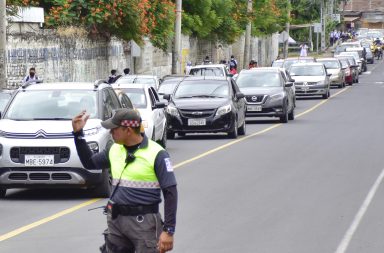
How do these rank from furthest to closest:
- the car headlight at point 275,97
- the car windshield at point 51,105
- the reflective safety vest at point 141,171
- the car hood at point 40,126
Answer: the car headlight at point 275,97 < the car windshield at point 51,105 < the car hood at point 40,126 < the reflective safety vest at point 141,171

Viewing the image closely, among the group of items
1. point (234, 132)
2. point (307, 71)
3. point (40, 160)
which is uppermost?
point (40, 160)

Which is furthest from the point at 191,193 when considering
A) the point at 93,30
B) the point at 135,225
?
the point at 93,30

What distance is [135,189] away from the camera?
24.5ft

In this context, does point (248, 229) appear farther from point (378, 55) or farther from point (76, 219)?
point (378, 55)

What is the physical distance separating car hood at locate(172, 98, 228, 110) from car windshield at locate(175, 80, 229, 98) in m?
0.40

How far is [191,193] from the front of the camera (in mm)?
15984

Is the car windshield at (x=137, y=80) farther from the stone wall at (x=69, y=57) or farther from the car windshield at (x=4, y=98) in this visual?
the car windshield at (x=4, y=98)

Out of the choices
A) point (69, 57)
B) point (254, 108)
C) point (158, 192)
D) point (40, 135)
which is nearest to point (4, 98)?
point (40, 135)

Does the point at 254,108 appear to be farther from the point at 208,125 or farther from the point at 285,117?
the point at 208,125

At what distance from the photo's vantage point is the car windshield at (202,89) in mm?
27891

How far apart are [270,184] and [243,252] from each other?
6.12 m

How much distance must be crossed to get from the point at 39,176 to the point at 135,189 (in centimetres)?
792

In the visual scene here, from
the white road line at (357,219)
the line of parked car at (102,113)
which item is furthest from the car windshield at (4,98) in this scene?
the white road line at (357,219)

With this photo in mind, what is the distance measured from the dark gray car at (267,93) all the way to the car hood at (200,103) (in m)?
5.72
